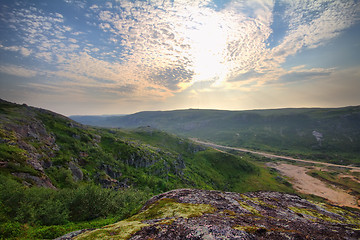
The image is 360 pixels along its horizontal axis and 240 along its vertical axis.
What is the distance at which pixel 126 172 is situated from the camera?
58.3 meters

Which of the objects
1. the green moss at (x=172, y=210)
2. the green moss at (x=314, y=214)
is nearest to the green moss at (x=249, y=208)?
the green moss at (x=172, y=210)

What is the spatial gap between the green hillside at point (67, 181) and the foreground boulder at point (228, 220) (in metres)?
7.08

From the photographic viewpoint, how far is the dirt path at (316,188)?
80125mm

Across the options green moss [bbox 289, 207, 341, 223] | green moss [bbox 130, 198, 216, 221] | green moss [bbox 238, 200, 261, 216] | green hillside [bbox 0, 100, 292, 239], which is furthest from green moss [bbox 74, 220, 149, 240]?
green moss [bbox 289, 207, 341, 223]

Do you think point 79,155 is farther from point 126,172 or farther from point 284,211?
point 284,211

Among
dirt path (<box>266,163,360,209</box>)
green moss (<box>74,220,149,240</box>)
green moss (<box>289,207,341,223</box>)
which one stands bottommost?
dirt path (<box>266,163,360,209</box>)

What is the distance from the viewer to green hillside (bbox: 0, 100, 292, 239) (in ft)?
59.3

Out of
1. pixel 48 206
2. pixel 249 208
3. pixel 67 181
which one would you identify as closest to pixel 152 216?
pixel 249 208

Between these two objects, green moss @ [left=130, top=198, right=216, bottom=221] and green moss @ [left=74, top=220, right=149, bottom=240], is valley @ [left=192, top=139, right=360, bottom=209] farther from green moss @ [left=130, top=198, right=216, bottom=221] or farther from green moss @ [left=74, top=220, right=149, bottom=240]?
green moss @ [left=74, top=220, right=149, bottom=240]

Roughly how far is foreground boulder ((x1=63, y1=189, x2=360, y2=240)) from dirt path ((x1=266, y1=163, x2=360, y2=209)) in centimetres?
8595

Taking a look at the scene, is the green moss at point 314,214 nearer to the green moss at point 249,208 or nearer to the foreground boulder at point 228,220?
the foreground boulder at point 228,220

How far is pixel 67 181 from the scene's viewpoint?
113 ft

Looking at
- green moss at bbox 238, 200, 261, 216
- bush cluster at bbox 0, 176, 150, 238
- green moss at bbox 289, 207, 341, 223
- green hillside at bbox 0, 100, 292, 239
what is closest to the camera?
bush cluster at bbox 0, 176, 150, 238

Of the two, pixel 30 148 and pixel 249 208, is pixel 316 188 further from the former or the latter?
pixel 30 148
